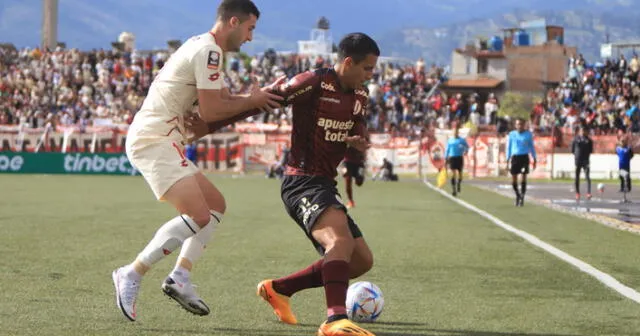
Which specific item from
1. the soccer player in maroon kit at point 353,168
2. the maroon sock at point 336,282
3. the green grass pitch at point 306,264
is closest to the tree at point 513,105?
the soccer player in maroon kit at point 353,168

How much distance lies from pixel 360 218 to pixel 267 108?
1205 centimetres

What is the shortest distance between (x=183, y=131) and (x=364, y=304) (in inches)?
67.1

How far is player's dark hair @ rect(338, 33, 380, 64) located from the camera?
23.0ft

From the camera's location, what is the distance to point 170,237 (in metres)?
7.35

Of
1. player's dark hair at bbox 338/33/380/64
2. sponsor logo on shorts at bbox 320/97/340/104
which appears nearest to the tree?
sponsor logo on shorts at bbox 320/97/340/104

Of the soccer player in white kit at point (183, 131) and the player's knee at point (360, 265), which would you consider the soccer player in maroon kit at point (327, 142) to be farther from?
the soccer player in white kit at point (183, 131)

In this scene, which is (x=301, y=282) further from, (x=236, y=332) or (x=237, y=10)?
(x=237, y=10)

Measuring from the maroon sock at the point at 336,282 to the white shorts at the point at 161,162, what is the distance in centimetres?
128

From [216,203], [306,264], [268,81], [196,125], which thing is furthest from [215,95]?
[268,81]

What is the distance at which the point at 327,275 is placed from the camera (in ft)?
22.0

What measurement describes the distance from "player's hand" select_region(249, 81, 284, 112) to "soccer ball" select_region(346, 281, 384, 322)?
4.67ft

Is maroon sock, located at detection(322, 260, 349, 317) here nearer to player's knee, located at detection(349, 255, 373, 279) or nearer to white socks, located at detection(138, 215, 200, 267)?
player's knee, located at detection(349, 255, 373, 279)

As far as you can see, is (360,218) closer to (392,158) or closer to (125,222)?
(125,222)

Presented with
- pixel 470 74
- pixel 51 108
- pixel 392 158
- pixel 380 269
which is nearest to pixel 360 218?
pixel 380 269
